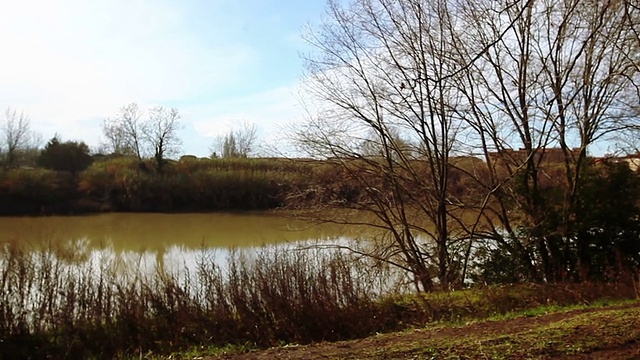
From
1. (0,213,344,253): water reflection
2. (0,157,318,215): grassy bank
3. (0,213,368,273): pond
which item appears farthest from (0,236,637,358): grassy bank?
(0,157,318,215): grassy bank

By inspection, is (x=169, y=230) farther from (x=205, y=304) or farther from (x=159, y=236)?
(x=205, y=304)

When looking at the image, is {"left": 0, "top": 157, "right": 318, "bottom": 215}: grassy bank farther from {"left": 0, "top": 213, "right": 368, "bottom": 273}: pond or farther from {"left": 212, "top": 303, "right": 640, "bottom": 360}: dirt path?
{"left": 212, "top": 303, "right": 640, "bottom": 360}: dirt path

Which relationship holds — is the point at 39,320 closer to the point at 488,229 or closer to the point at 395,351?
the point at 395,351

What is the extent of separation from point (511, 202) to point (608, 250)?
2686 mm

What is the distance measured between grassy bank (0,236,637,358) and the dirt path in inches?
126

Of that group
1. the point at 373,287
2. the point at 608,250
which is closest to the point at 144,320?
the point at 373,287

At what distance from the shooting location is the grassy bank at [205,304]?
10.8 m

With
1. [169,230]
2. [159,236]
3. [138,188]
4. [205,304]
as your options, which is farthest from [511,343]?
[138,188]

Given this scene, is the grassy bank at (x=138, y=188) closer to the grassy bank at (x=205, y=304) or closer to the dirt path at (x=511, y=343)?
the grassy bank at (x=205, y=304)

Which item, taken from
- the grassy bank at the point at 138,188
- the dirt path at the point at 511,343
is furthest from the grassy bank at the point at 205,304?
the grassy bank at the point at 138,188

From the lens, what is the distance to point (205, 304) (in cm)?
1192

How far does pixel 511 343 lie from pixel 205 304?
24.1 ft

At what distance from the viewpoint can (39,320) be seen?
11070 millimetres

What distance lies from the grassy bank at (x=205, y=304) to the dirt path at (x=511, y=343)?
320 centimetres
